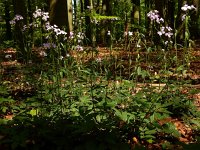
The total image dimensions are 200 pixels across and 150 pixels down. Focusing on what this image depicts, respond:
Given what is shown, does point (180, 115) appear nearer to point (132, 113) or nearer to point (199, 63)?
point (132, 113)

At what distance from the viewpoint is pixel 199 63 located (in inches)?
362

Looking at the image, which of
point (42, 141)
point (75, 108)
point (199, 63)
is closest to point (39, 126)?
point (42, 141)

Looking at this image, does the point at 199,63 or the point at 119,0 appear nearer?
the point at 199,63

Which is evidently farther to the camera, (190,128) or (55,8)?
(55,8)

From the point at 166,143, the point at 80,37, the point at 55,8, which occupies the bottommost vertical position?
the point at 166,143

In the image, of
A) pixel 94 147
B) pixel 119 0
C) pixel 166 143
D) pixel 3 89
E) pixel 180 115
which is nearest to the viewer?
pixel 94 147

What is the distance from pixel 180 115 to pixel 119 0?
45.1 ft

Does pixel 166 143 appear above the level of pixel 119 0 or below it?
below

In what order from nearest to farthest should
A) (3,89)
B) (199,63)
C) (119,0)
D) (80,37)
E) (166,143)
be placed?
(166,143)
(3,89)
(80,37)
(199,63)
(119,0)

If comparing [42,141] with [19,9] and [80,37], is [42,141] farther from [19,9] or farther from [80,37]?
[19,9]

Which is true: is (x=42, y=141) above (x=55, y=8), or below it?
below

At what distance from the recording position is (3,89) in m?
5.29

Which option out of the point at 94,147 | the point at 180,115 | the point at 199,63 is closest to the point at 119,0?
the point at 199,63

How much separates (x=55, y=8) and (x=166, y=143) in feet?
15.6
